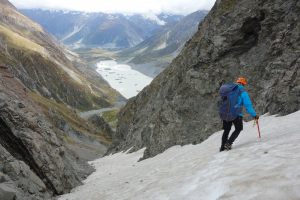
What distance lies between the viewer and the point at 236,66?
38062mm

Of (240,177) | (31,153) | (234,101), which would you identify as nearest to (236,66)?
(31,153)

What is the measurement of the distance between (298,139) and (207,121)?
18609mm

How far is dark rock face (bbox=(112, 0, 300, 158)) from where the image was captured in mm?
31609

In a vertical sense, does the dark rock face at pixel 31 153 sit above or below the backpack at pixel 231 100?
below

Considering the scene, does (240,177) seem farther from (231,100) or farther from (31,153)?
(31,153)

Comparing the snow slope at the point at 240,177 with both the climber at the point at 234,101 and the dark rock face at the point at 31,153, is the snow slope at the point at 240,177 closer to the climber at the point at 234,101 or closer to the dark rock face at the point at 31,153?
the climber at the point at 234,101

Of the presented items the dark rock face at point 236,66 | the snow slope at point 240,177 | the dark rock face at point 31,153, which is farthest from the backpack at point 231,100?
the dark rock face at point 31,153

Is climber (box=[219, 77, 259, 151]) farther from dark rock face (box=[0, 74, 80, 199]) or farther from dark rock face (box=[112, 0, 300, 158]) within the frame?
dark rock face (box=[0, 74, 80, 199])

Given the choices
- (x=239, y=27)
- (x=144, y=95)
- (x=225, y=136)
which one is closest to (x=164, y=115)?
(x=239, y=27)

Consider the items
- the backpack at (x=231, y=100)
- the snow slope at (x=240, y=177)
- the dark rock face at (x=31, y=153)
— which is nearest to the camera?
the snow slope at (x=240, y=177)

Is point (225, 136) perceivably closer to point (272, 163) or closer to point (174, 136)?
point (272, 163)

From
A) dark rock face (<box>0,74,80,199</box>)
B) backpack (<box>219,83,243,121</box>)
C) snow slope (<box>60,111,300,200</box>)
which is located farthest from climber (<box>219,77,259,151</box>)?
dark rock face (<box>0,74,80,199</box>)

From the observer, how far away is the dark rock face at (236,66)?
104 ft

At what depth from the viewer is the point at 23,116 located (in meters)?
31.1
